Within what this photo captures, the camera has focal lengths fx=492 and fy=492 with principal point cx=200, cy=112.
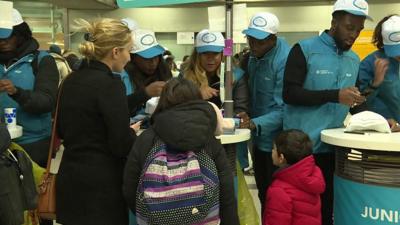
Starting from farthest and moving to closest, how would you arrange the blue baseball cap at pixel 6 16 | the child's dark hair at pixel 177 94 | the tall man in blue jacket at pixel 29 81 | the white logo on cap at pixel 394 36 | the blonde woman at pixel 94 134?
the white logo on cap at pixel 394 36 → the tall man in blue jacket at pixel 29 81 → the blue baseball cap at pixel 6 16 → the blonde woman at pixel 94 134 → the child's dark hair at pixel 177 94

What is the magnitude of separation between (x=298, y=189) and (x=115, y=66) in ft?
3.88

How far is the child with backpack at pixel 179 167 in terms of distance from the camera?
A: 1.81m

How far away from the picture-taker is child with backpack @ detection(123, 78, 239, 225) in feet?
5.93

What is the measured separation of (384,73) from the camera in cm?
293

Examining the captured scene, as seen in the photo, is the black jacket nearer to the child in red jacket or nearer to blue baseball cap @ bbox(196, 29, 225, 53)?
blue baseball cap @ bbox(196, 29, 225, 53)

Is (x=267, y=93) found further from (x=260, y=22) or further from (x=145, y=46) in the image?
(x=145, y=46)

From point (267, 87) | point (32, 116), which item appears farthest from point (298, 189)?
point (32, 116)

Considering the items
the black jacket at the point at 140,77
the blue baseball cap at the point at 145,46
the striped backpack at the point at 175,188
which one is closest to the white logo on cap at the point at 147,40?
the blue baseball cap at the point at 145,46

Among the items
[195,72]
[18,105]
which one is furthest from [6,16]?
[195,72]

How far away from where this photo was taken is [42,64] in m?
2.91

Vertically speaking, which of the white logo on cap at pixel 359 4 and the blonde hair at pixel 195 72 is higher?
the white logo on cap at pixel 359 4

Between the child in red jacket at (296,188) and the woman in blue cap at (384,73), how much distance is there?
63cm

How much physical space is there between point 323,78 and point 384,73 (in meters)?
0.46

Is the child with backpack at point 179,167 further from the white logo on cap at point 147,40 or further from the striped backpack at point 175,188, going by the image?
the white logo on cap at point 147,40
